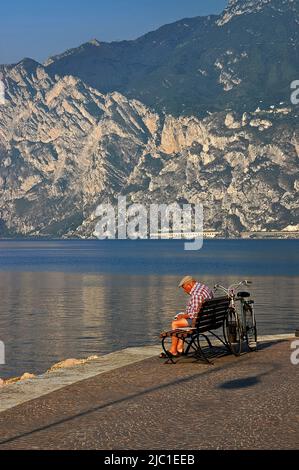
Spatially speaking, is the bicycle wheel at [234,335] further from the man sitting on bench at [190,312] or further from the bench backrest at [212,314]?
the man sitting on bench at [190,312]

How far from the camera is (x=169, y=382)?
54.3 feet

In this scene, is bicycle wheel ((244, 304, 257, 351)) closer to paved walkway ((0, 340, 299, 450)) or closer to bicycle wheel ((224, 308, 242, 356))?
bicycle wheel ((224, 308, 242, 356))

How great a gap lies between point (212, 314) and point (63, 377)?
4113 mm

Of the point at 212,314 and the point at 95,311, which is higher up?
the point at 212,314

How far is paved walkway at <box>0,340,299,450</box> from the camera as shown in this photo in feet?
39.5

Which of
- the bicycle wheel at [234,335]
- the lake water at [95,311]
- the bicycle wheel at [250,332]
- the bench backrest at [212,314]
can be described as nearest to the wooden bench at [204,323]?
the bench backrest at [212,314]

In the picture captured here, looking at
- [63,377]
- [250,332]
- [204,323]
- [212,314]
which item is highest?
[212,314]

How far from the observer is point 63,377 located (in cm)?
1736

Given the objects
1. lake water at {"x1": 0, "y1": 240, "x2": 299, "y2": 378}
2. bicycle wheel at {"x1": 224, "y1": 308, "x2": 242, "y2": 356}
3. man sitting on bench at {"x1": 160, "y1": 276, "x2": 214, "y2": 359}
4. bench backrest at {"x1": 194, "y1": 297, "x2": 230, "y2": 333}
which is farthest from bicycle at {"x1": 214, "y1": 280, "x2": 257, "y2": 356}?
lake water at {"x1": 0, "y1": 240, "x2": 299, "y2": 378}

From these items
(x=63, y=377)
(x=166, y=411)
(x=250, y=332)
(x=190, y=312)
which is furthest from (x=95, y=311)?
(x=166, y=411)

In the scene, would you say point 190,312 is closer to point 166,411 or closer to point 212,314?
Result: point 212,314

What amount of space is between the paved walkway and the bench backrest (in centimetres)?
106

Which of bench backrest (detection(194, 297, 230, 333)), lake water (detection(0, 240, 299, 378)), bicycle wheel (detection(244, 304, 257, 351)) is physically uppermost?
bench backrest (detection(194, 297, 230, 333))

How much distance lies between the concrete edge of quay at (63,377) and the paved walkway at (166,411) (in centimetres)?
24
